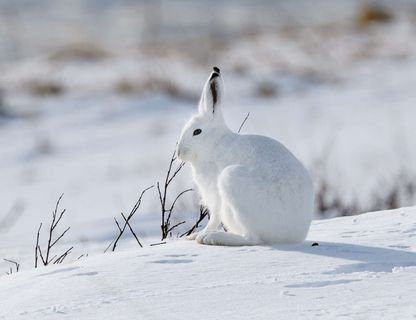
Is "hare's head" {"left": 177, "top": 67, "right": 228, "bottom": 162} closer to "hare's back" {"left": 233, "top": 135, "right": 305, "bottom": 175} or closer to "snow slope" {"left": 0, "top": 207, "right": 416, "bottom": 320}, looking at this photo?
"hare's back" {"left": 233, "top": 135, "right": 305, "bottom": 175}

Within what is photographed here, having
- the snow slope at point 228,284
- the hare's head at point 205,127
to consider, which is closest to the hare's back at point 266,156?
the hare's head at point 205,127

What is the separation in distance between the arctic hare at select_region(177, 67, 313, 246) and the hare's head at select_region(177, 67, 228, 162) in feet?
0.09

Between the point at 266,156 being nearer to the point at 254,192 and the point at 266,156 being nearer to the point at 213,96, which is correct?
the point at 254,192

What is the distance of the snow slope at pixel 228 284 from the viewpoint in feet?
10.5

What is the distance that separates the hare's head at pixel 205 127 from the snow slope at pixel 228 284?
0.44 metres

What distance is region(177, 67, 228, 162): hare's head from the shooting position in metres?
4.30

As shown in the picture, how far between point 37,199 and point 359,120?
195 inches

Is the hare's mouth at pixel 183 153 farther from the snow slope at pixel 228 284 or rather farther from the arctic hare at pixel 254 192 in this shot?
the snow slope at pixel 228 284

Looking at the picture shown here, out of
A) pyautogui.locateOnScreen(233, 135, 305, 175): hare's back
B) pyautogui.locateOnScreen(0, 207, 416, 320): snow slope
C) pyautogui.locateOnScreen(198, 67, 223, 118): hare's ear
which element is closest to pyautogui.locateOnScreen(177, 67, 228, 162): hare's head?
pyautogui.locateOnScreen(198, 67, 223, 118): hare's ear

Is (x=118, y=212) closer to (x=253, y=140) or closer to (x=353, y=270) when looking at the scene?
(x=253, y=140)

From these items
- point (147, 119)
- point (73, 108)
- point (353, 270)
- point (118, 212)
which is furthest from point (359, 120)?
point (353, 270)

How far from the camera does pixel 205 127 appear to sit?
434 cm

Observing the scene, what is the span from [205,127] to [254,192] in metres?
0.54

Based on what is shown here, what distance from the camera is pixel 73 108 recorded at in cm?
1453
